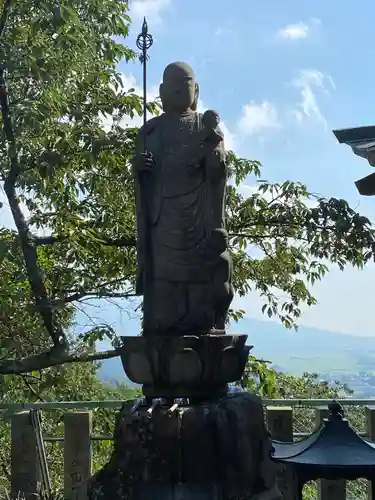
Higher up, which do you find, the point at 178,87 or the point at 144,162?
the point at 178,87

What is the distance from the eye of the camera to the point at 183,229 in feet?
15.9

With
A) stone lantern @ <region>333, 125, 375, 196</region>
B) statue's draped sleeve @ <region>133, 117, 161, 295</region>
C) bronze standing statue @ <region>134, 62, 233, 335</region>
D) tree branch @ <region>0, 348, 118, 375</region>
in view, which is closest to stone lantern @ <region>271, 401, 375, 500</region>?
bronze standing statue @ <region>134, 62, 233, 335</region>

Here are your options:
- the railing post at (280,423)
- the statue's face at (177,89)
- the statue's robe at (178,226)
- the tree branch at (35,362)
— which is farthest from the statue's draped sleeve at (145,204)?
the railing post at (280,423)

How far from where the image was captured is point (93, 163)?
607cm

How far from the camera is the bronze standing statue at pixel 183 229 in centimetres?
478

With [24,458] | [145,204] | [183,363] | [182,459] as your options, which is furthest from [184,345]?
[24,458]

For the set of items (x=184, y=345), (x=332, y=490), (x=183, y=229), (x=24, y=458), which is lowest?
(x=332, y=490)

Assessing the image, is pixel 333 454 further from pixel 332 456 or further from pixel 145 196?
pixel 145 196

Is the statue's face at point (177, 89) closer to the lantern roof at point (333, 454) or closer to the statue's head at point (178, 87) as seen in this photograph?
the statue's head at point (178, 87)

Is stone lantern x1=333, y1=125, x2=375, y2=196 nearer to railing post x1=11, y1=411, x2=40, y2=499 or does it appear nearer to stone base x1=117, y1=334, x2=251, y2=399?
stone base x1=117, y1=334, x2=251, y2=399

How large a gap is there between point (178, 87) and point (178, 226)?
1.02 m

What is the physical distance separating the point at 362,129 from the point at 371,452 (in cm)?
203

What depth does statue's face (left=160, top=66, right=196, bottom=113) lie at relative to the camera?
503cm

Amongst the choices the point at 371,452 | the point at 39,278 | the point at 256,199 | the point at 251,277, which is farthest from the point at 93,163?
the point at 371,452
